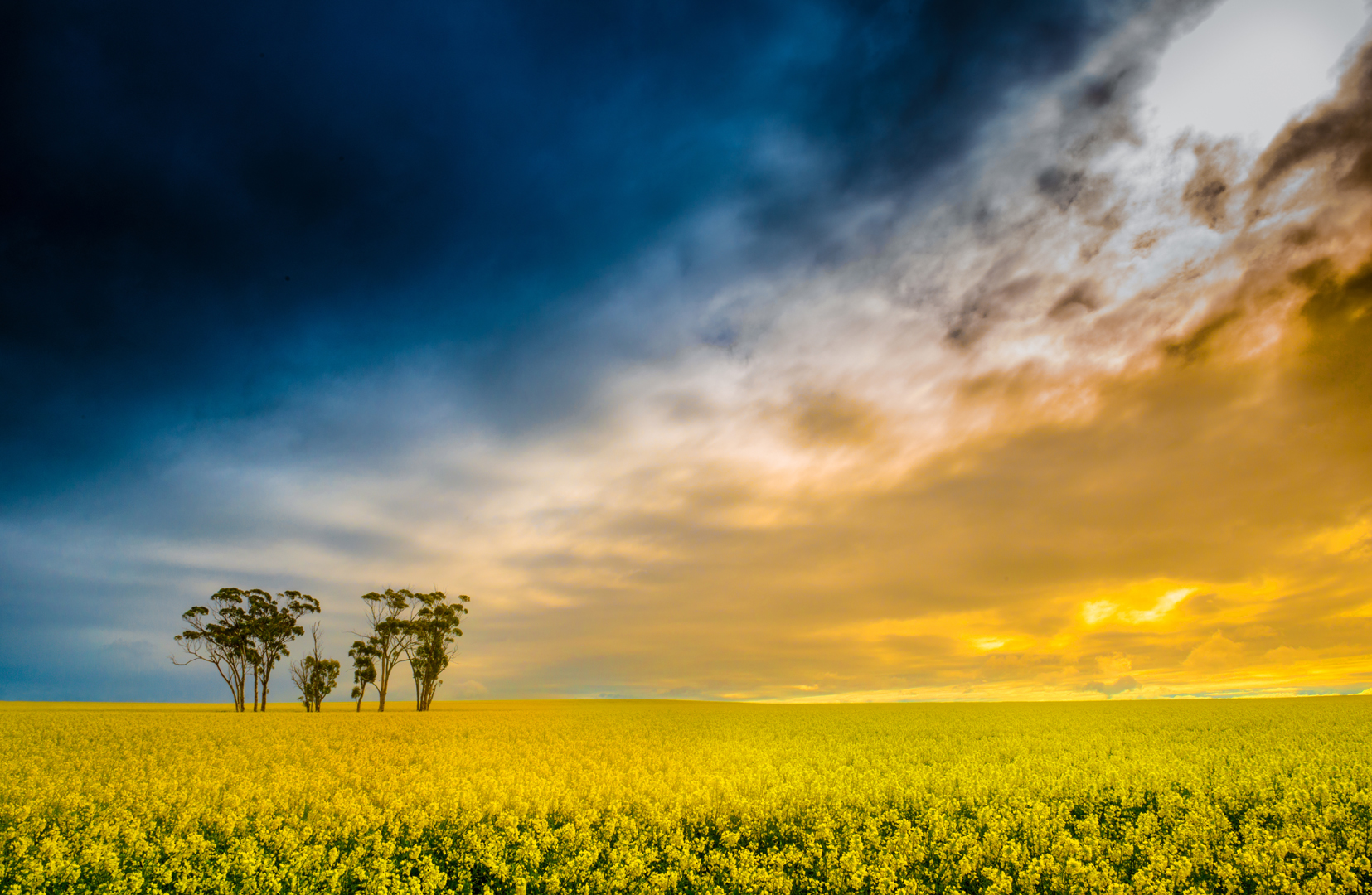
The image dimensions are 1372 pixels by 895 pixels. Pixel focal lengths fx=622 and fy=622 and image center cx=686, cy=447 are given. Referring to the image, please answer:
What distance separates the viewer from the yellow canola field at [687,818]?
13.6 meters

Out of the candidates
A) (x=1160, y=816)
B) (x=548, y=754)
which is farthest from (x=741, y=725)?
(x=1160, y=816)

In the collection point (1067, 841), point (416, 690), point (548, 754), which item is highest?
point (1067, 841)

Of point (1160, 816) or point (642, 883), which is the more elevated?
point (642, 883)

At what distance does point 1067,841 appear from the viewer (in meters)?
15.0

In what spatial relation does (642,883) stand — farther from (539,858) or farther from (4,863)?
(4,863)

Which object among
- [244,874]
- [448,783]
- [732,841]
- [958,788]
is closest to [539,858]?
[732,841]

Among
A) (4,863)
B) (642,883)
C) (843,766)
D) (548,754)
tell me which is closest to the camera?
(642,883)

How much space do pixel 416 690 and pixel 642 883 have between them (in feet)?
277

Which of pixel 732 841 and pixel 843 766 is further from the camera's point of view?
pixel 843 766

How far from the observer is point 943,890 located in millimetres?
13570

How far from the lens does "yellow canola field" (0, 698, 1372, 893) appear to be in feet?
44.6

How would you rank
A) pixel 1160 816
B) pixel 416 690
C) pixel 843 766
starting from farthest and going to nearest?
pixel 416 690, pixel 843 766, pixel 1160 816

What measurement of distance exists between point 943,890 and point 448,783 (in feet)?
52.8

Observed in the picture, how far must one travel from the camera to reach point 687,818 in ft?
58.9
